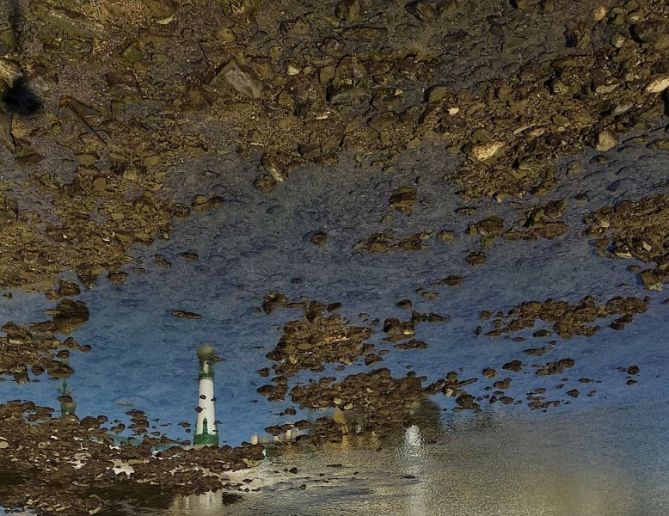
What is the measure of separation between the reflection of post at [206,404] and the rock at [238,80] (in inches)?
84.4

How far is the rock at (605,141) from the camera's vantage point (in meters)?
2.45

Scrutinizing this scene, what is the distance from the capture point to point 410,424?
5070 millimetres

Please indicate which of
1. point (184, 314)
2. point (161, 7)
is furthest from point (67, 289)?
point (161, 7)

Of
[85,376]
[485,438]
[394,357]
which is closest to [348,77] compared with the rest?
[394,357]

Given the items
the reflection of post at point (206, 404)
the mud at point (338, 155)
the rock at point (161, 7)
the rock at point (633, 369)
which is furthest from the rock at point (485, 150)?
the rock at point (633, 369)

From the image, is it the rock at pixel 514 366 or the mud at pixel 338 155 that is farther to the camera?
the rock at pixel 514 366

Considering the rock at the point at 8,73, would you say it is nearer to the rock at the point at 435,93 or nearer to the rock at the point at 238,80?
the rock at the point at 238,80

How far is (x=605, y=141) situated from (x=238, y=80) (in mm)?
1730

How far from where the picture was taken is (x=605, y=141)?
2475 mm

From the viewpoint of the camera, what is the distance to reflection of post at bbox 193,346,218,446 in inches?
158

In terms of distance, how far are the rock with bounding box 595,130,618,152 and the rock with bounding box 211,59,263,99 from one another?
5.25ft

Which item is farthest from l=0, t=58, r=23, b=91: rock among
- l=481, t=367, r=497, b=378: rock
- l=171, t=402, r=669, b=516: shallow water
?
l=171, t=402, r=669, b=516: shallow water

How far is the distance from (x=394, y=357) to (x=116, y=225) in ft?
7.11

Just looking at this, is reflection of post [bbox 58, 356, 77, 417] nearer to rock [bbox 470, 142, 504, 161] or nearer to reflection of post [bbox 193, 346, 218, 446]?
reflection of post [bbox 193, 346, 218, 446]
